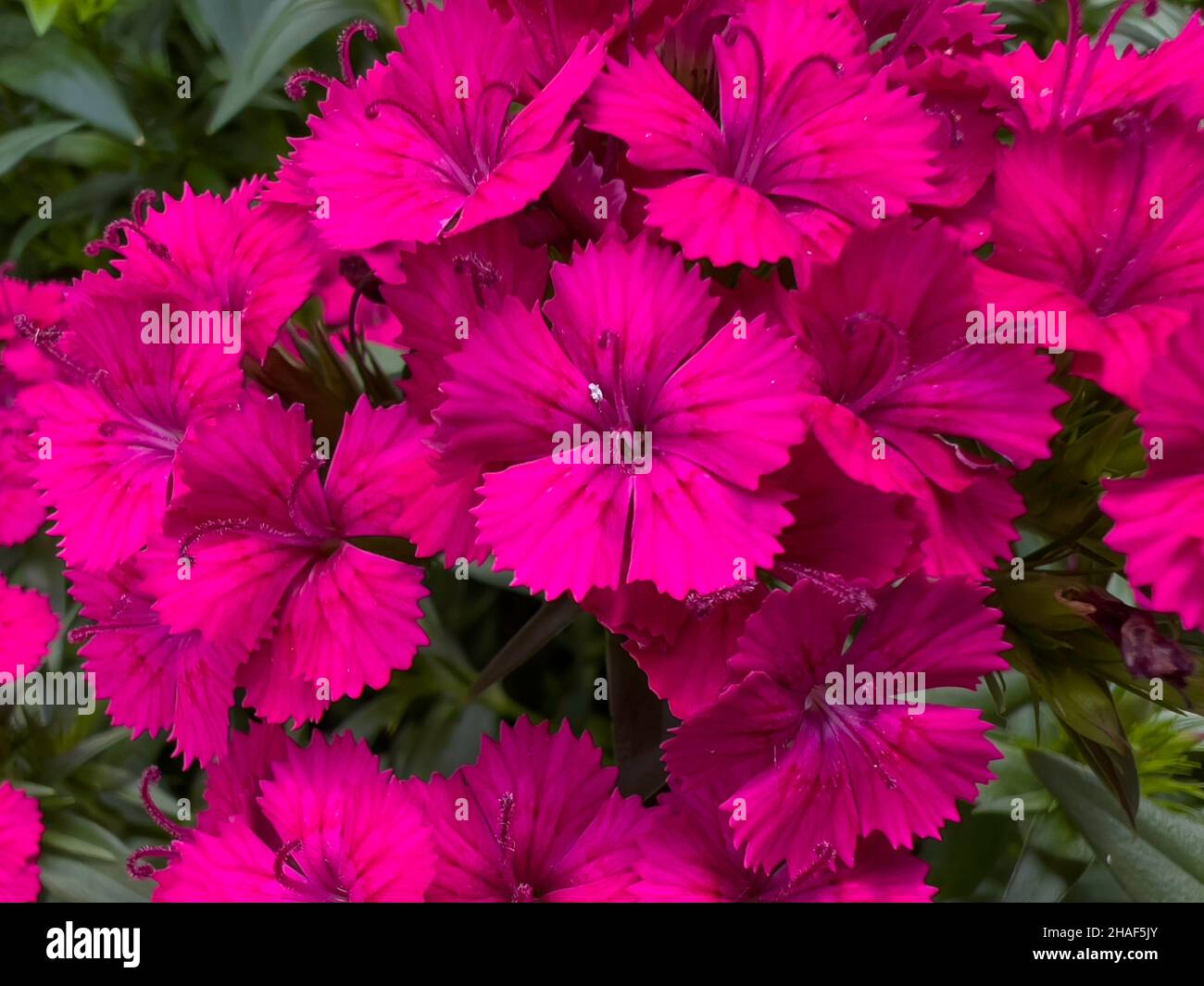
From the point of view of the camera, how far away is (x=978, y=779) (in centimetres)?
52

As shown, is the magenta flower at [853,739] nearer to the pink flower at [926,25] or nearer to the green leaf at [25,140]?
the pink flower at [926,25]

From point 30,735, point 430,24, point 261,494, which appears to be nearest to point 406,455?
point 261,494

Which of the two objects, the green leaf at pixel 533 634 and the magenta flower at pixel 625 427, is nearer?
the magenta flower at pixel 625 427

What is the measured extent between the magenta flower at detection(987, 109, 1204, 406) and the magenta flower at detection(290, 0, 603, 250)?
21 centimetres

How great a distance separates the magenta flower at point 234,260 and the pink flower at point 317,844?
0.73 feet

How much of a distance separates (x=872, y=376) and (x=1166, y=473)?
0.43ft

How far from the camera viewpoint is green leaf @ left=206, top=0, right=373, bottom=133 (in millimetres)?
938

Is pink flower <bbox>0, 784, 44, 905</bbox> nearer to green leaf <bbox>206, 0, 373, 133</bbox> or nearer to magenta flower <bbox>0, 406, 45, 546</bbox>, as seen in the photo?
magenta flower <bbox>0, 406, 45, 546</bbox>

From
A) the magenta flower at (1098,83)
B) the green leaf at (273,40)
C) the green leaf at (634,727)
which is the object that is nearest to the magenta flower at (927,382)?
the magenta flower at (1098,83)

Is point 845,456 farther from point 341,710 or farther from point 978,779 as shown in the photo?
point 341,710

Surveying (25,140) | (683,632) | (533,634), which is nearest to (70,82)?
Answer: (25,140)

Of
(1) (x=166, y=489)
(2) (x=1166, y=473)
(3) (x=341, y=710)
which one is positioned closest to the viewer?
(2) (x=1166, y=473)

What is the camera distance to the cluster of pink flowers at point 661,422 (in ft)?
1.62

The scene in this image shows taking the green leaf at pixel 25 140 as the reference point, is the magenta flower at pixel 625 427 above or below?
below
